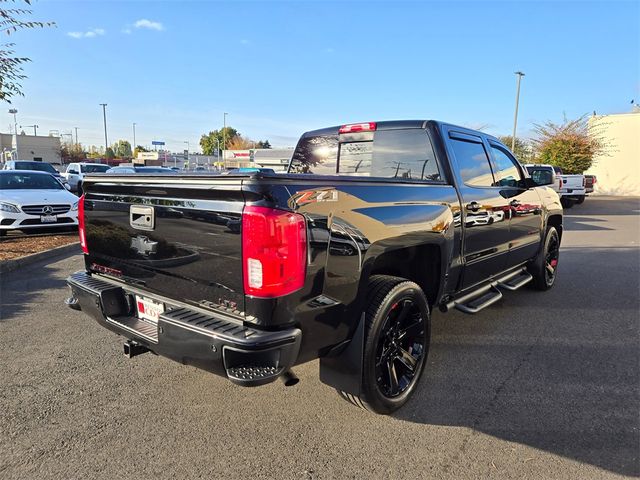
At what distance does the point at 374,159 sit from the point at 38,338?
11.6 feet

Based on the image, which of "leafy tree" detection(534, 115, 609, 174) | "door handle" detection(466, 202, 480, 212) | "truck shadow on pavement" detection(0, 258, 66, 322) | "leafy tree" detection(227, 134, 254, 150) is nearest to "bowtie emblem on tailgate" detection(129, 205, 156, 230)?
"door handle" detection(466, 202, 480, 212)

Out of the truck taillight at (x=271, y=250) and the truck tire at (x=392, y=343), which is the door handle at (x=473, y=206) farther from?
the truck taillight at (x=271, y=250)

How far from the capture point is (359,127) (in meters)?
4.21

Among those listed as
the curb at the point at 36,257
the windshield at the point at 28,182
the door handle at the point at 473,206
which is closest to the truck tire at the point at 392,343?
the door handle at the point at 473,206

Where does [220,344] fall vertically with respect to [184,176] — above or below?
below

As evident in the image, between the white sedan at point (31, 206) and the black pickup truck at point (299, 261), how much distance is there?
6.44 meters

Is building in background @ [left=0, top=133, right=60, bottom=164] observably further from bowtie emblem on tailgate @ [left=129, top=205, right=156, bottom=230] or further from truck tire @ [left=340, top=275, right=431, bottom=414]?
truck tire @ [left=340, top=275, right=431, bottom=414]

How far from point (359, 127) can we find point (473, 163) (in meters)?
1.15

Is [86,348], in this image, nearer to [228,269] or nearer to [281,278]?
[228,269]

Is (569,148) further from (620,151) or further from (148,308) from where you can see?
(148,308)

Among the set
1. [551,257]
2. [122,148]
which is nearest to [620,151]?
[551,257]

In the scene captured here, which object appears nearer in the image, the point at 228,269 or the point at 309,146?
the point at 228,269

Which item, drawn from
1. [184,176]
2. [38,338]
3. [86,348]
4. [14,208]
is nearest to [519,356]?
[184,176]

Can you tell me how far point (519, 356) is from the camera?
3.98 metres
